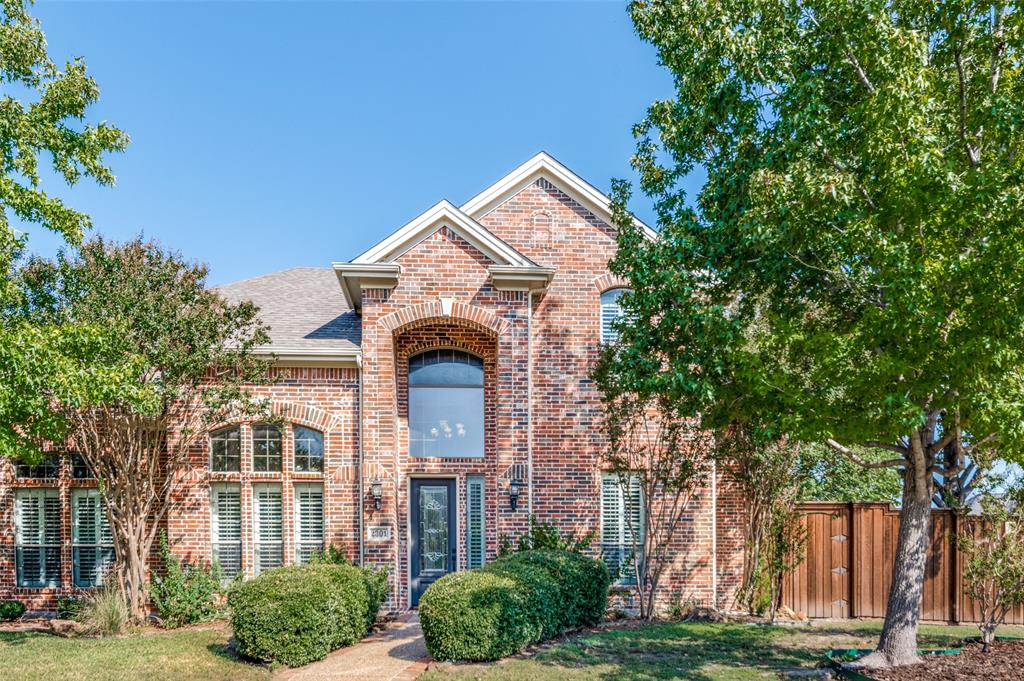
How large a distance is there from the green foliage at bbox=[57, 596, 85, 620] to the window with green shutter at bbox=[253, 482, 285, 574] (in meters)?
2.88

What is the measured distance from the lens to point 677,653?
33.2ft

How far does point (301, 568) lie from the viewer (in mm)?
10625

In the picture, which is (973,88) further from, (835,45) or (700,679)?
(700,679)

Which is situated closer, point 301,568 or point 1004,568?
point 1004,568

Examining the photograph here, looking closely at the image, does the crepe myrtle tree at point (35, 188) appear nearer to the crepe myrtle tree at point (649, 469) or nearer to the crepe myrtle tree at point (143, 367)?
the crepe myrtle tree at point (143, 367)

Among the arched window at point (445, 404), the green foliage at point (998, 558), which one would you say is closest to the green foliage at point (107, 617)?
the arched window at point (445, 404)

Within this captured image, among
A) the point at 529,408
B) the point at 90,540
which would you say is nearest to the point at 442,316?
the point at 529,408

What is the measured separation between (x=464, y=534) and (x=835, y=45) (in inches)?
394

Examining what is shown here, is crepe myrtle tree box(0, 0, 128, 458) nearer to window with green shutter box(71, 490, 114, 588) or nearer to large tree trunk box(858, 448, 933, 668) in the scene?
window with green shutter box(71, 490, 114, 588)

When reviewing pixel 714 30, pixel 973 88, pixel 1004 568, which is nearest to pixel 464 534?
pixel 1004 568

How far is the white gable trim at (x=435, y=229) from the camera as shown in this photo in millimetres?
13664

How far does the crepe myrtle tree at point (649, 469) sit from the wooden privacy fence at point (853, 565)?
219 centimetres

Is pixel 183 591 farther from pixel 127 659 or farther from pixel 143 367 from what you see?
pixel 143 367

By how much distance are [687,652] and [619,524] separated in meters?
4.14
